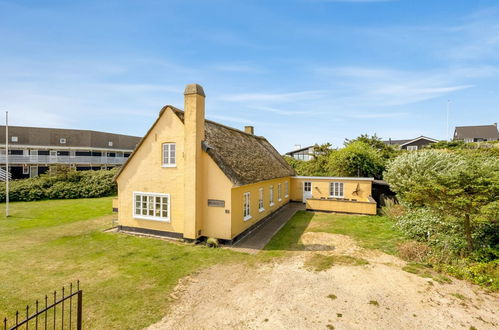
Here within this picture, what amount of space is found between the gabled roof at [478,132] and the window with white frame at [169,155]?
79938 mm

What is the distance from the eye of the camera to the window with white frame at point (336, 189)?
23.5 m

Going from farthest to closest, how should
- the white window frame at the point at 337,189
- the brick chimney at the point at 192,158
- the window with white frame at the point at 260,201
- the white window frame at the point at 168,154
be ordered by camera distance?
the white window frame at the point at 337,189 < the window with white frame at the point at 260,201 < the white window frame at the point at 168,154 < the brick chimney at the point at 192,158

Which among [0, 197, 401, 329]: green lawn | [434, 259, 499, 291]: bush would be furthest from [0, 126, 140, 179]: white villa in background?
[434, 259, 499, 291]: bush

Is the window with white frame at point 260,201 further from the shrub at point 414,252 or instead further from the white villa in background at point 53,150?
the white villa in background at point 53,150

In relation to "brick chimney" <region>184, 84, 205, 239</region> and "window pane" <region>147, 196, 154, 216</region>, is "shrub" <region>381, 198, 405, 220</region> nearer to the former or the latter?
"brick chimney" <region>184, 84, 205, 239</region>

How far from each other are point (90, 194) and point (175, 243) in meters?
22.1

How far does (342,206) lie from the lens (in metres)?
20.7

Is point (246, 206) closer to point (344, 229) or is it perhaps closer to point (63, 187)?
point (344, 229)

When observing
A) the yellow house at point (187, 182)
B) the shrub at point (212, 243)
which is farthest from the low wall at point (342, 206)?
the shrub at point (212, 243)

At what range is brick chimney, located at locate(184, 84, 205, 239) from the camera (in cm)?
1298

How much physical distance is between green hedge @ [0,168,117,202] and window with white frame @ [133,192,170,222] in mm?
18727

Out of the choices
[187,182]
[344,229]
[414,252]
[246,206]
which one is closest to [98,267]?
[187,182]

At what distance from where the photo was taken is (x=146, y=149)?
579 inches

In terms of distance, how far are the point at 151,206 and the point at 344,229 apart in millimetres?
12335
